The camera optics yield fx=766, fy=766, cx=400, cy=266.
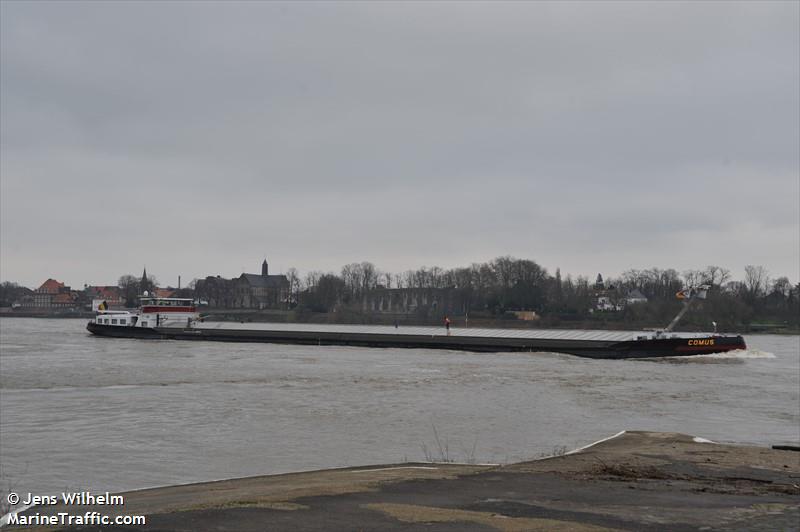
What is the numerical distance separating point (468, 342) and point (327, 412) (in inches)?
1611

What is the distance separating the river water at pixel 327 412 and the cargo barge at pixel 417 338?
24.1ft

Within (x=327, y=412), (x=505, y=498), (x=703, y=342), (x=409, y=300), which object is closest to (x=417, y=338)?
(x=703, y=342)

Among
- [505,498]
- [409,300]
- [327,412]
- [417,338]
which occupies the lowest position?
[327,412]

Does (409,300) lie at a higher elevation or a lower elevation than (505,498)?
higher

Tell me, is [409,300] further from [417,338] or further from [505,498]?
[505,498]

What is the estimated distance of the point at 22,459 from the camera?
17.5 metres

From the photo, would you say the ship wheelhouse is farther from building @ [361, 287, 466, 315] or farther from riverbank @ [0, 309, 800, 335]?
building @ [361, 287, 466, 315]

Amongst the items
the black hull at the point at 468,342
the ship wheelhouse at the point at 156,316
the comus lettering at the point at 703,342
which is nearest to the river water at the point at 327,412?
the comus lettering at the point at 703,342

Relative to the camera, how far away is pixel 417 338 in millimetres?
70312

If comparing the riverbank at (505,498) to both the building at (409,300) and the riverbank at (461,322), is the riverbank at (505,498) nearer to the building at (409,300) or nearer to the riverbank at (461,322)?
the riverbank at (461,322)

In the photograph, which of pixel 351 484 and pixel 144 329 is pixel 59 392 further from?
pixel 144 329

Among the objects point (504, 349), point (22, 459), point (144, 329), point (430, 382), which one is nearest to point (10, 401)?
point (22, 459)

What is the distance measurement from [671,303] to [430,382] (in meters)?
96.5

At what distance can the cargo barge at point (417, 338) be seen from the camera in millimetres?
58062
